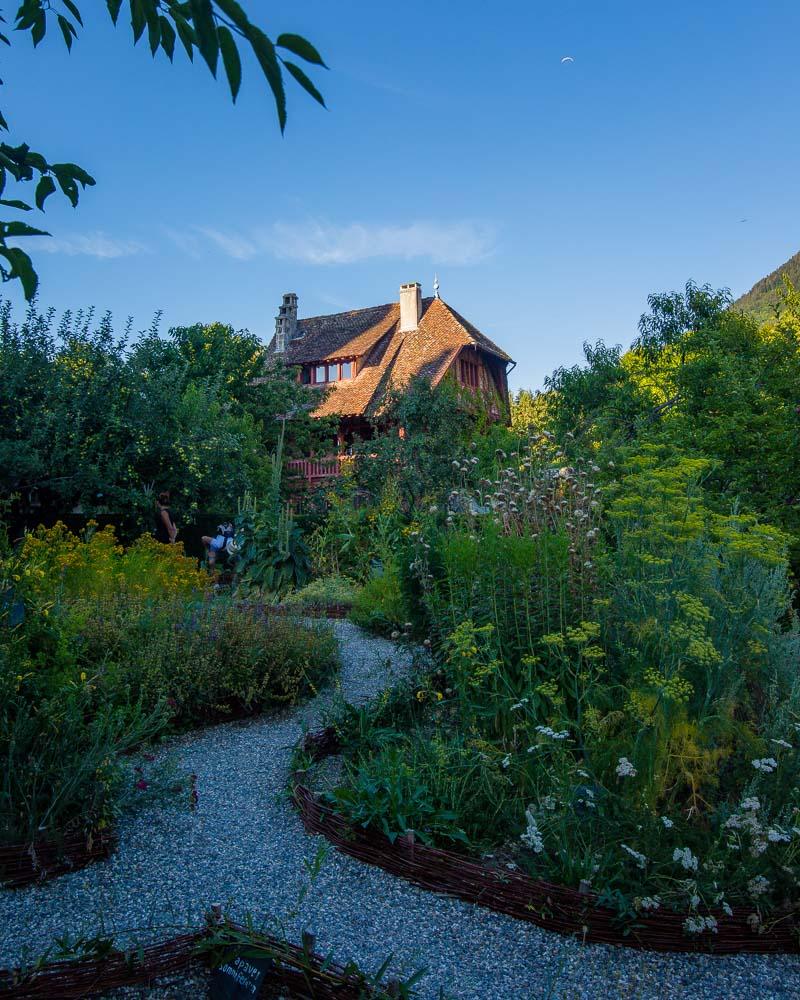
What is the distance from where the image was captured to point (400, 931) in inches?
108

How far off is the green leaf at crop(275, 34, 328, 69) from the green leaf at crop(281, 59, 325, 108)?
22 millimetres

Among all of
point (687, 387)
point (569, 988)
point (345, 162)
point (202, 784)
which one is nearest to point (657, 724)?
point (569, 988)

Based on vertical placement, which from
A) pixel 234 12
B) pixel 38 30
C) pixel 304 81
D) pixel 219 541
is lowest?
pixel 219 541

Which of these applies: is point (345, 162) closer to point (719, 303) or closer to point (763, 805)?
point (763, 805)

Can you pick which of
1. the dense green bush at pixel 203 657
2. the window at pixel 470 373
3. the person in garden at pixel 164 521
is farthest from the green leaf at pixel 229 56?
the window at pixel 470 373

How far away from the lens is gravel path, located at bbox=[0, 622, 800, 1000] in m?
2.52

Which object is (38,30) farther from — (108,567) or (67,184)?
(108,567)

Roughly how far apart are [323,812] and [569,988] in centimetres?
131

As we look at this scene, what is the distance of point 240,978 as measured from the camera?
7.18 feet

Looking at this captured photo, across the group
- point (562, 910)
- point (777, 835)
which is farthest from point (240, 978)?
point (777, 835)

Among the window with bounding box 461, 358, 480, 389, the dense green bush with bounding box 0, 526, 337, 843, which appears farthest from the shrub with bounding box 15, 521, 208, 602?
the window with bounding box 461, 358, 480, 389

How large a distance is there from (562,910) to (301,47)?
2747mm

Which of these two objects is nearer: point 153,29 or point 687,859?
point 153,29

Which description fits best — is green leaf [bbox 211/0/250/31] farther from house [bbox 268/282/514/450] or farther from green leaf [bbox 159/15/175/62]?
house [bbox 268/282/514/450]
